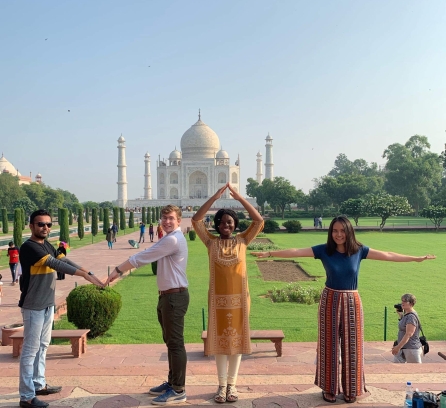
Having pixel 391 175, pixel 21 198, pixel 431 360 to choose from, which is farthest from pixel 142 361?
pixel 391 175

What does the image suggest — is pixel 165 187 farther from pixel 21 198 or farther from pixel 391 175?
pixel 391 175

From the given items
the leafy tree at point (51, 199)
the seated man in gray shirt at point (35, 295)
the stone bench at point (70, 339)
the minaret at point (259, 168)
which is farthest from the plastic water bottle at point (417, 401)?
the minaret at point (259, 168)

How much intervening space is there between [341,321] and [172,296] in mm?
1072

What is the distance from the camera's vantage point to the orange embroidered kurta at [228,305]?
3.00 m

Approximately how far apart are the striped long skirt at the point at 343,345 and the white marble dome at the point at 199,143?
5792cm

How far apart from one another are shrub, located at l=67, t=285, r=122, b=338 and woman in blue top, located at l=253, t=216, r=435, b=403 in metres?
3.02

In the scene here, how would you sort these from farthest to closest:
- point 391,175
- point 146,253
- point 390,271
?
point 391,175 → point 390,271 → point 146,253

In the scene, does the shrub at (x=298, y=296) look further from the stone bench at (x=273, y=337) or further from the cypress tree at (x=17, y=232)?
the cypress tree at (x=17, y=232)

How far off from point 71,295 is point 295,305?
3586 mm

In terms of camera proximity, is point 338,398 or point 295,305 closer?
point 338,398

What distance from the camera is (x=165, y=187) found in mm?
61844

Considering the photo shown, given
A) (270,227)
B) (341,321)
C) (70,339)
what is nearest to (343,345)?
(341,321)

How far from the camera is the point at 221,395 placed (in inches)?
116

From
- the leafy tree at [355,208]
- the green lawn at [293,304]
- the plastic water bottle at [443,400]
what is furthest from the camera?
the leafy tree at [355,208]
